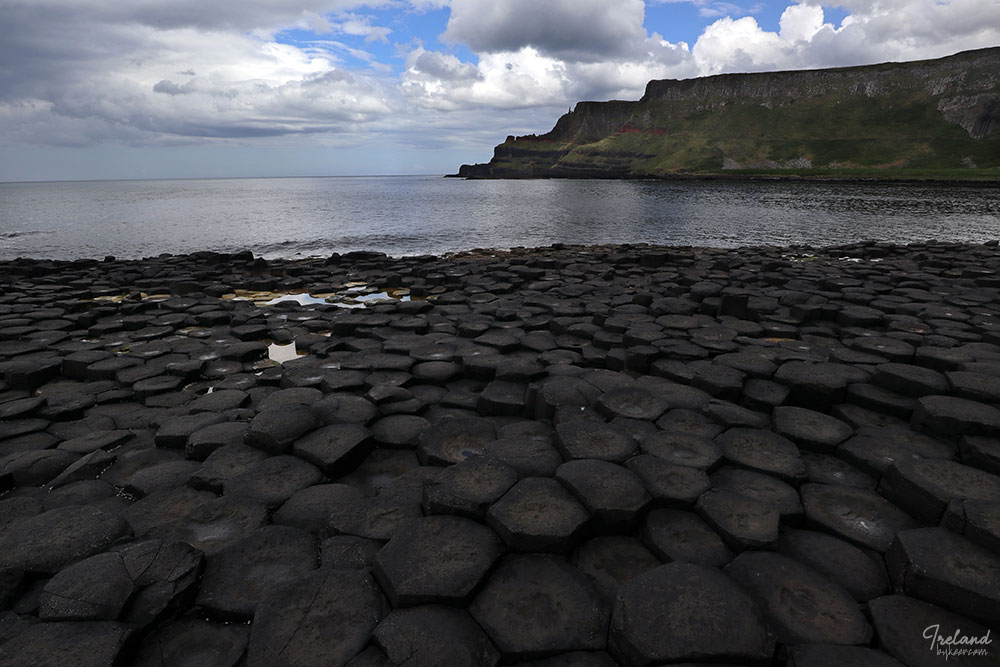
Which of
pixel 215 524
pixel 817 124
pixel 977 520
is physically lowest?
pixel 215 524

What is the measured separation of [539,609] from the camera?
8.50 feet

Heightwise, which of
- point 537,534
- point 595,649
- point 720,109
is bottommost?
point 595,649

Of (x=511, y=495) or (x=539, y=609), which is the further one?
(x=511, y=495)

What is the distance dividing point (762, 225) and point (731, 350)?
1213 inches

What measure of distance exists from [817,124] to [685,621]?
15120 cm

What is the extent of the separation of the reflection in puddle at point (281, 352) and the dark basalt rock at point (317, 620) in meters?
5.49

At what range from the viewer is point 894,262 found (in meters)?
14.5

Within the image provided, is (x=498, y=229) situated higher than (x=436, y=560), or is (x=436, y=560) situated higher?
(x=498, y=229)

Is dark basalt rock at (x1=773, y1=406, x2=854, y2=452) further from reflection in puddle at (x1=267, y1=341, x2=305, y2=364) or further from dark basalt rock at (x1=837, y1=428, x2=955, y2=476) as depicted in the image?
reflection in puddle at (x1=267, y1=341, x2=305, y2=364)

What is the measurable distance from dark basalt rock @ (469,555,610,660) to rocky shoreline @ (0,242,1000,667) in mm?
13

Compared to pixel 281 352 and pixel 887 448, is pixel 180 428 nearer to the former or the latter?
pixel 281 352

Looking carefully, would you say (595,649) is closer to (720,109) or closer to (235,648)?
(235,648)

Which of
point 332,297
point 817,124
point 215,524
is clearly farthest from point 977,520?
point 817,124

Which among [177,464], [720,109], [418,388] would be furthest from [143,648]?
[720,109]
